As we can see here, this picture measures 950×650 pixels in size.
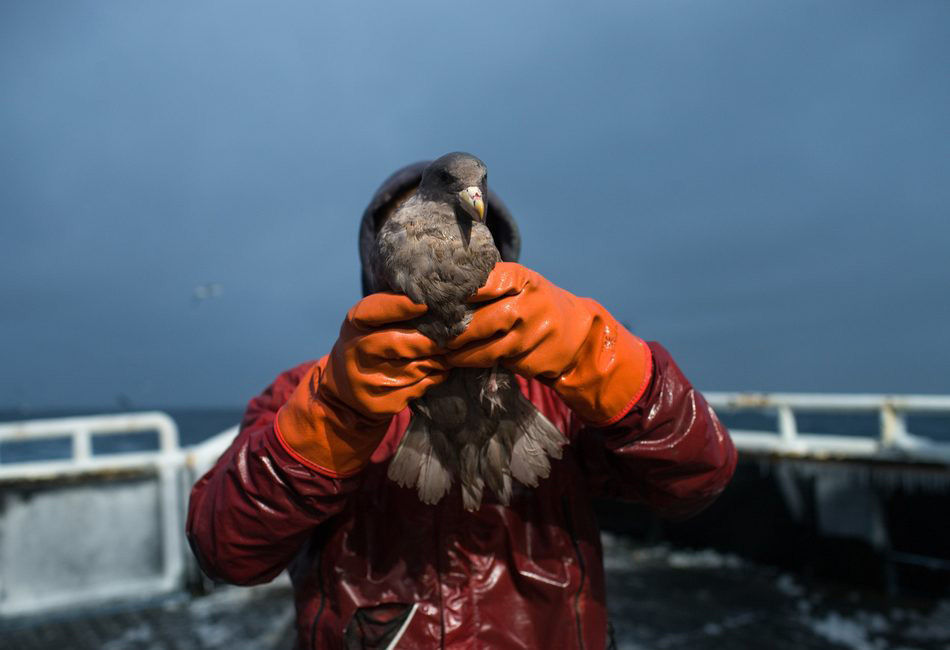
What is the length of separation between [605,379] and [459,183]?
690 mm

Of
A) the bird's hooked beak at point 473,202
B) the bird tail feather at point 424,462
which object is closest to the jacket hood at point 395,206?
the bird's hooked beak at point 473,202

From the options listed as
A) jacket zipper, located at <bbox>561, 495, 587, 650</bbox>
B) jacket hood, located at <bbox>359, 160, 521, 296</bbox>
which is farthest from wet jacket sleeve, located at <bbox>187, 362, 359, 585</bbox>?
jacket hood, located at <bbox>359, 160, 521, 296</bbox>

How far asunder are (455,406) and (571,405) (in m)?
0.33

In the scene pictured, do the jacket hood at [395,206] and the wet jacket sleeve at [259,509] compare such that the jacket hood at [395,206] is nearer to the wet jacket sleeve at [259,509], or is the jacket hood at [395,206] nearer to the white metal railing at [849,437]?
the wet jacket sleeve at [259,509]

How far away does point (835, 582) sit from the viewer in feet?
14.9

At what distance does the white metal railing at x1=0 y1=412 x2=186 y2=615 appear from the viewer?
15.5ft

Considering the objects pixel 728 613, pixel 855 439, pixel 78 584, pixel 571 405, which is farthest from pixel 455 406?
pixel 78 584

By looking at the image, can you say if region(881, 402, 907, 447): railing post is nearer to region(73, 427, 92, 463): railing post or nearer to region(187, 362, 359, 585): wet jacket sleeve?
region(187, 362, 359, 585): wet jacket sleeve

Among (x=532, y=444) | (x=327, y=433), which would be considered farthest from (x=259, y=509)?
(x=532, y=444)

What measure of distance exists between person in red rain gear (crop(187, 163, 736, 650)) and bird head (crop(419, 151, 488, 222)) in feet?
0.65

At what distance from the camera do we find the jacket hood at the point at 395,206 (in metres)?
2.33

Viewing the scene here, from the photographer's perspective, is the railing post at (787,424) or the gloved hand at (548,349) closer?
the gloved hand at (548,349)

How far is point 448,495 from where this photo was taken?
188cm

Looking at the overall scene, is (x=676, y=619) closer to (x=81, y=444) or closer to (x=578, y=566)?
(x=578, y=566)
